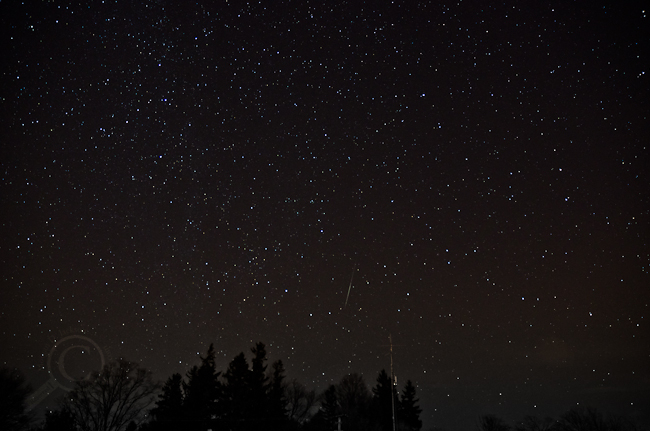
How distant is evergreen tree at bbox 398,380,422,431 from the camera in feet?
194

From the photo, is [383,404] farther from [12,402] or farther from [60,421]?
[12,402]

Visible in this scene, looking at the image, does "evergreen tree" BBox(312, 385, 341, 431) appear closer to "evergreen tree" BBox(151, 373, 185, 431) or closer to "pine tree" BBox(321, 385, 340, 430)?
"pine tree" BBox(321, 385, 340, 430)

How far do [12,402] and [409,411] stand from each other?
1787 inches

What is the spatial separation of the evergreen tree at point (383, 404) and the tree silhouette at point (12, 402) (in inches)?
1332

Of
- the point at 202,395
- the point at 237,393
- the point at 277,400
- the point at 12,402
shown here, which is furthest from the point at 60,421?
the point at 277,400

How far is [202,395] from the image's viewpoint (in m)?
47.8

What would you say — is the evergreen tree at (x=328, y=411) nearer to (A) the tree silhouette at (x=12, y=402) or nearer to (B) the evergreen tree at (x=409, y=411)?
(B) the evergreen tree at (x=409, y=411)

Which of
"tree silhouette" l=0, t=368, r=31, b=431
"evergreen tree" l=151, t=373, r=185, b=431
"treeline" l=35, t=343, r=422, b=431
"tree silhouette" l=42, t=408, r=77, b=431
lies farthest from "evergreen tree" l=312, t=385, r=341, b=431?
"tree silhouette" l=0, t=368, r=31, b=431

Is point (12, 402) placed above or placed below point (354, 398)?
below

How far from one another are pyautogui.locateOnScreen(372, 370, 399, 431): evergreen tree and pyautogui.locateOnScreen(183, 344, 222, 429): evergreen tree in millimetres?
18003

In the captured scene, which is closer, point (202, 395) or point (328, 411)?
point (202, 395)

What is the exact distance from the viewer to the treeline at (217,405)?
42.5m

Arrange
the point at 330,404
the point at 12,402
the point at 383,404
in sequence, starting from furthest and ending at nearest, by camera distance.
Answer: the point at 330,404, the point at 383,404, the point at 12,402

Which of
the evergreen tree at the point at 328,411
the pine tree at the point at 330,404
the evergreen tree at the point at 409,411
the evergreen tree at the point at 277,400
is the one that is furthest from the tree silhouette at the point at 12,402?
the evergreen tree at the point at 409,411
